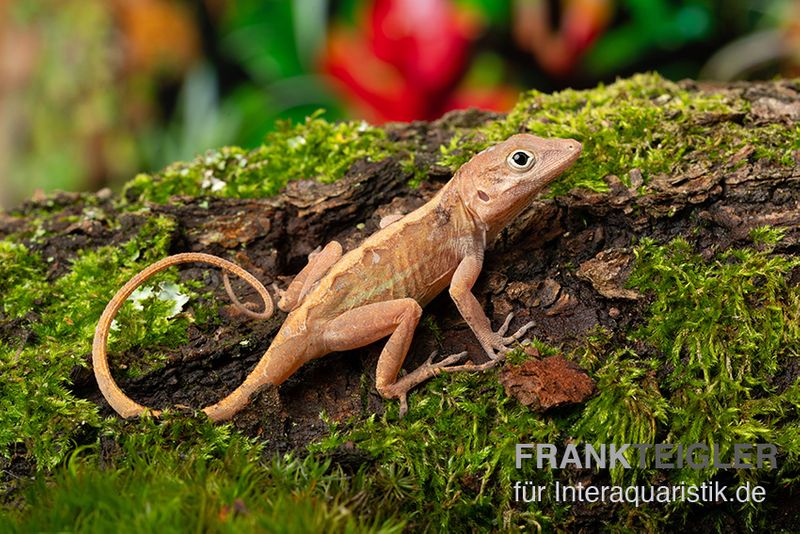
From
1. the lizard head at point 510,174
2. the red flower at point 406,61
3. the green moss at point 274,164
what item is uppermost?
the red flower at point 406,61

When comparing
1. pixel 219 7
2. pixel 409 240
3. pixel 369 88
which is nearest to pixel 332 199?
pixel 409 240

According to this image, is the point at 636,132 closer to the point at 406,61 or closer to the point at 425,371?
the point at 425,371

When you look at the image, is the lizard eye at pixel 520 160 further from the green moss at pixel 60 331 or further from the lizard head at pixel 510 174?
the green moss at pixel 60 331

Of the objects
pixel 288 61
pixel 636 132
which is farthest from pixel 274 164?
pixel 288 61

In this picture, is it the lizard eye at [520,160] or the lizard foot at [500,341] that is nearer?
the lizard foot at [500,341]

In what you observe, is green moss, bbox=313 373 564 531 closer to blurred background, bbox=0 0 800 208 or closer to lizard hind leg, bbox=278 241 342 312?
lizard hind leg, bbox=278 241 342 312

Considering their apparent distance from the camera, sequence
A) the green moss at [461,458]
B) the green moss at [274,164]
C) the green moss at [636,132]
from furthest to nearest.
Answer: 1. the green moss at [274,164]
2. the green moss at [636,132]
3. the green moss at [461,458]

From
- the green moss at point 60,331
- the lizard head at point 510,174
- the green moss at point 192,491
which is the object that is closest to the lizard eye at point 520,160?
the lizard head at point 510,174

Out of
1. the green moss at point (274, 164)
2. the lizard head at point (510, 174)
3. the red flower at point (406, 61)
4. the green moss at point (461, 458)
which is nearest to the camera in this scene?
the green moss at point (461, 458)
